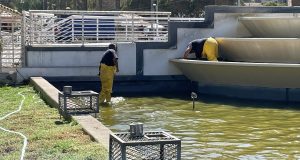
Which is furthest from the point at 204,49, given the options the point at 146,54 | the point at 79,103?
the point at 79,103

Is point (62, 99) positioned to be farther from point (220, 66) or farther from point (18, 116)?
point (220, 66)

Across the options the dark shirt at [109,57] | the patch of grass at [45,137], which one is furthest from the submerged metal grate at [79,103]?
the dark shirt at [109,57]

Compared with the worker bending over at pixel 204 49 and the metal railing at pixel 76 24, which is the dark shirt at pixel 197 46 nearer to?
the worker bending over at pixel 204 49

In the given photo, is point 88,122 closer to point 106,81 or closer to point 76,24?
point 106,81

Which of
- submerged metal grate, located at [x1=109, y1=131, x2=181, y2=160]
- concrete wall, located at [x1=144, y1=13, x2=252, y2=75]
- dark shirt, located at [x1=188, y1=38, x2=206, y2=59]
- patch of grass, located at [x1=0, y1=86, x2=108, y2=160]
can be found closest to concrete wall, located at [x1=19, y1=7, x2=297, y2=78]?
concrete wall, located at [x1=144, y1=13, x2=252, y2=75]

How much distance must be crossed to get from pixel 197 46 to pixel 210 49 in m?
0.60

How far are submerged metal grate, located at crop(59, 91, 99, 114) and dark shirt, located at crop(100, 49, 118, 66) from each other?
4.40m

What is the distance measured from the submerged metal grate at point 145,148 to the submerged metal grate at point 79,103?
4.74 metres

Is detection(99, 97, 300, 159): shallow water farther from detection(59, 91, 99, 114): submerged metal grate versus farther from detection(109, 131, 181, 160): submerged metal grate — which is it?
detection(109, 131, 181, 160): submerged metal grate

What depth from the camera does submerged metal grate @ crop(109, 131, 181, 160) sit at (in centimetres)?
659

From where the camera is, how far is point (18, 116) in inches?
479

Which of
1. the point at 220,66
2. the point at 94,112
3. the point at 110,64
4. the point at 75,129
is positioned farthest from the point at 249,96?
the point at 75,129

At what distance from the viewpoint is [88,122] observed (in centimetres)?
1050

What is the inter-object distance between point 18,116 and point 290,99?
813 cm
